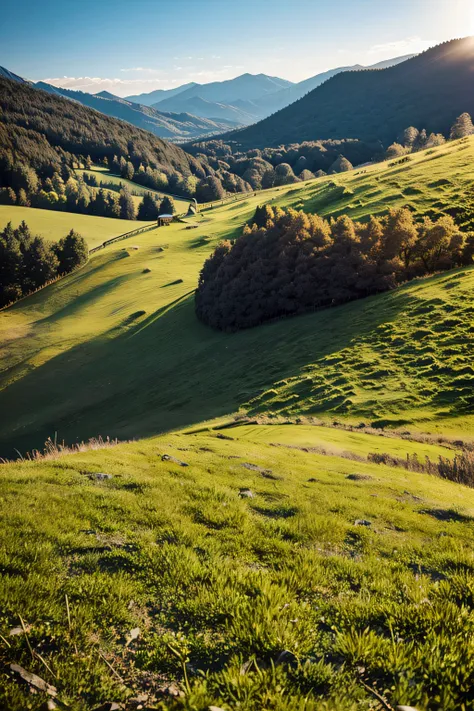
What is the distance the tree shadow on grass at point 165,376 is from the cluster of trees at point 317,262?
120 inches

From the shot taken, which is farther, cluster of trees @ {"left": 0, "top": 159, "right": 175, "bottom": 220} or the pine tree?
the pine tree

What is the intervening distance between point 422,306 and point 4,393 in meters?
52.5

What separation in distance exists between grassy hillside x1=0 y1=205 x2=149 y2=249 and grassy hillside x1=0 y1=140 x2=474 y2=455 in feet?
209

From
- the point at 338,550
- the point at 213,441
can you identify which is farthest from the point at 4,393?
the point at 338,550

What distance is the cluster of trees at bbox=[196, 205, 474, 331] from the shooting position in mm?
A: 51062

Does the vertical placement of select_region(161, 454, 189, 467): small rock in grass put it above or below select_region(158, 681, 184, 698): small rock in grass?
below

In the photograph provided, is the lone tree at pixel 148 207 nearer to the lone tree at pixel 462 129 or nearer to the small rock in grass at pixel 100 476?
the lone tree at pixel 462 129

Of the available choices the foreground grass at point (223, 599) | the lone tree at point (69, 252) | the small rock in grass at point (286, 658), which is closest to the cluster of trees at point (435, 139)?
the lone tree at point (69, 252)

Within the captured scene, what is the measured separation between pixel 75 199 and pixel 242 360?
559 ft

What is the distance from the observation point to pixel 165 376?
5097 cm

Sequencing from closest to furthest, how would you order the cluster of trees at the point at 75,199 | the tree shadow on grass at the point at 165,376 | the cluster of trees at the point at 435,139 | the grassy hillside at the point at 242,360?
the grassy hillside at the point at 242,360 < the tree shadow on grass at the point at 165,376 < the cluster of trees at the point at 435,139 < the cluster of trees at the point at 75,199

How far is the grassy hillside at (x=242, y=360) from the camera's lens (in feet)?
108

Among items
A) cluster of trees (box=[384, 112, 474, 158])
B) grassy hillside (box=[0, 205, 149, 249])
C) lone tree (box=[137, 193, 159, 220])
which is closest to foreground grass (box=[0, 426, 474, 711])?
grassy hillside (box=[0, 205, 149, 249])

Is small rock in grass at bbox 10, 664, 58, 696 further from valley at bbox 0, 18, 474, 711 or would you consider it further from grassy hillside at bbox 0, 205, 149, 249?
grassy hillside at bbox 0, 205, 149, 249
